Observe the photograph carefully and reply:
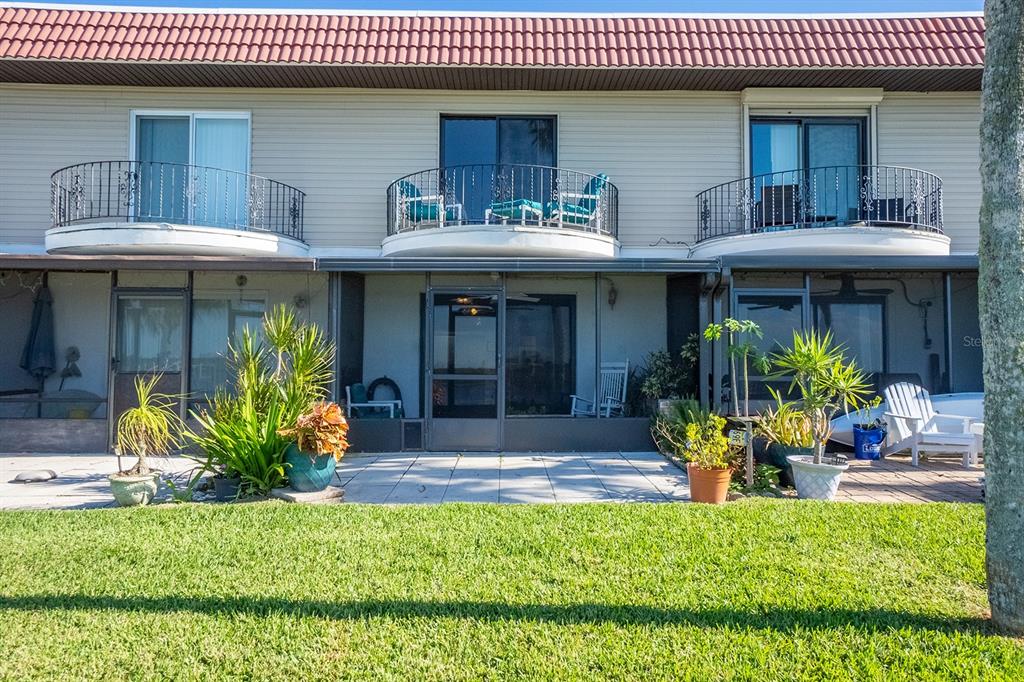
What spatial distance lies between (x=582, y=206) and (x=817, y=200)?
160 inches

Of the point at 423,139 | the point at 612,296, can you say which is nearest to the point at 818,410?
the point at 612,296

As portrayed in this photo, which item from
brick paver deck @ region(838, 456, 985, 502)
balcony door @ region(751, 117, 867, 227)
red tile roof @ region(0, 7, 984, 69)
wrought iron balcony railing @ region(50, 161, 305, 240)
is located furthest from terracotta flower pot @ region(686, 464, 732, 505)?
wrought iron balcony railing @ region(50, 161, 305, 240)

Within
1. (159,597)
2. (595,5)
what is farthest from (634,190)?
(159,597)

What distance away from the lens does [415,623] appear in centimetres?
336

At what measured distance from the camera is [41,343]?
984 centimetres

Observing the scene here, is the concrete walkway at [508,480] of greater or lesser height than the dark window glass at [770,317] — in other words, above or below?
below

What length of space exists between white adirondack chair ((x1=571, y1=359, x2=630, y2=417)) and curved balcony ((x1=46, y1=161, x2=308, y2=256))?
5273 mm

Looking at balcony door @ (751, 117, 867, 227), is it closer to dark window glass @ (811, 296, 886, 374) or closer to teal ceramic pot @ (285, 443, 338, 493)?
dark window glass @ (811, 296, 886, 374)

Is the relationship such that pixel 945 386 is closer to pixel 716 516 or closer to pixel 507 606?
pixel 716 516

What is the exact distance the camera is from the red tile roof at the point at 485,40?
9.59 m

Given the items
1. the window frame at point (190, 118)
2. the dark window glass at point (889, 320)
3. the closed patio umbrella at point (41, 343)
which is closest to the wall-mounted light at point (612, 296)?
the dark window glass at point (889, 320)

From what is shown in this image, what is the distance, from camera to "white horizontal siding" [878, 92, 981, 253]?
10484mm

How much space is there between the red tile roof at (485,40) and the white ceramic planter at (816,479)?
6.72m

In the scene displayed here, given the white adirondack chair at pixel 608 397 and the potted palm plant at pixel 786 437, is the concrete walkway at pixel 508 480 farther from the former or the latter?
the white adirondack chair at pixel 608 397
